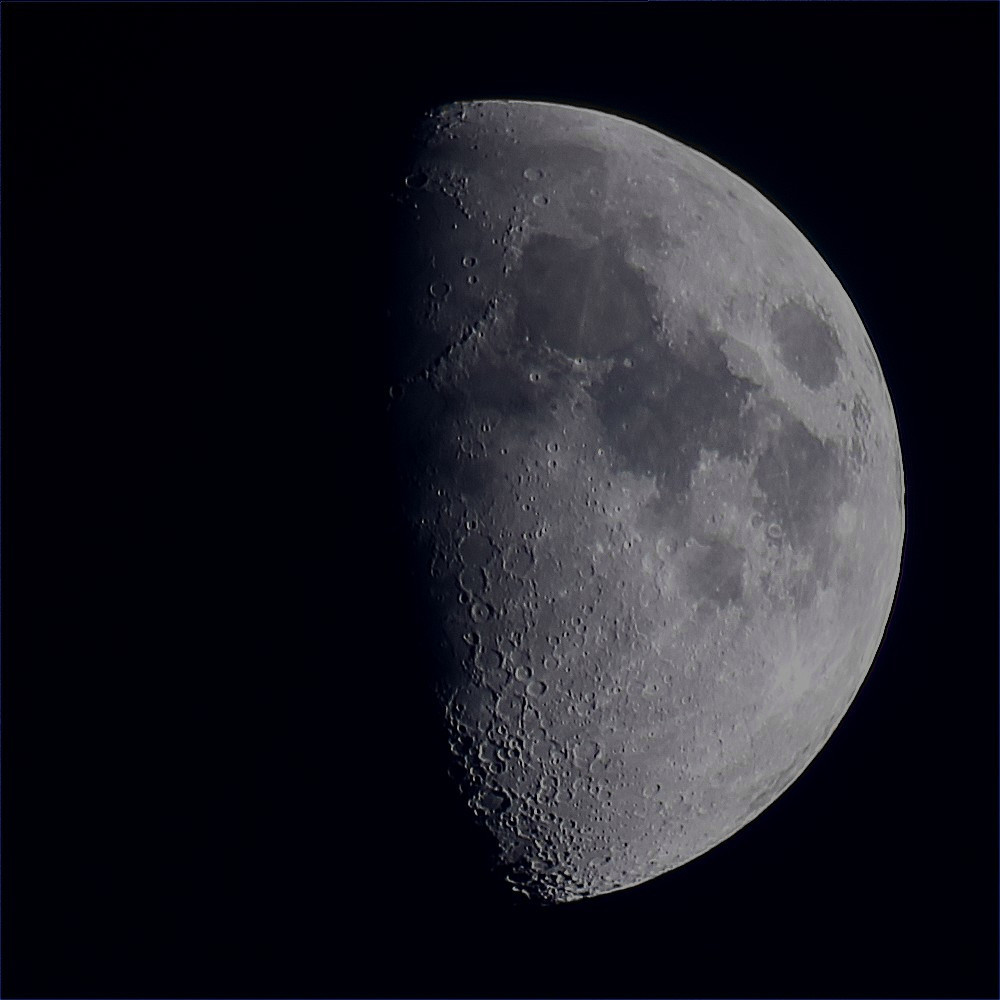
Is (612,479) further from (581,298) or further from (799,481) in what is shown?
(799,481)

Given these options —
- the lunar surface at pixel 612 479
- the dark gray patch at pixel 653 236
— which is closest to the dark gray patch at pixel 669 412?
the lunar surface at pixel 612 479

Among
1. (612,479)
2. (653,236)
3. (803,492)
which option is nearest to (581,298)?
(653,236)

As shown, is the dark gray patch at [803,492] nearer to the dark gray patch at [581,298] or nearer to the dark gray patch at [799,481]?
the dark gray patch at [799,481]

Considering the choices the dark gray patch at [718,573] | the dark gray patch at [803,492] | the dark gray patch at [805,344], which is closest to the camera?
the dark gray patch at [718,573]

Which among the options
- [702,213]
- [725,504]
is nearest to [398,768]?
[725,504]

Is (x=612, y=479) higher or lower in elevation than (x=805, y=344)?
lower

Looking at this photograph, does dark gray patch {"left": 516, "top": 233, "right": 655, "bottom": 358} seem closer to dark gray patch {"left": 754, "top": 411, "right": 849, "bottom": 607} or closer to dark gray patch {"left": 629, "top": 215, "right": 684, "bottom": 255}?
dark gray patch {"left": 629, "top": 215, "right": 684, "bottom": 255}

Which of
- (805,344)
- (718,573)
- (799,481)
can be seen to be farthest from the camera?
(805,344)
